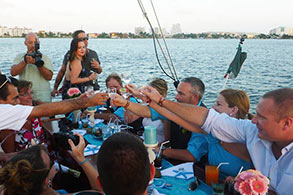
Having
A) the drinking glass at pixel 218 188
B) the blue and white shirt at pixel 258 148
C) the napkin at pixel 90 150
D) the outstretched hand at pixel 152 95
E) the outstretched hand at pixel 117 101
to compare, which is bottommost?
the napkin at pixel 90 150

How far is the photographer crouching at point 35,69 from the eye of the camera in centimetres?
511

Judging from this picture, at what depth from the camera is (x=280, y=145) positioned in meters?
2.13

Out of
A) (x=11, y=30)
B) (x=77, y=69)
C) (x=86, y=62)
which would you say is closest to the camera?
(x=77, y=69)

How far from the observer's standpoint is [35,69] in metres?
5.36

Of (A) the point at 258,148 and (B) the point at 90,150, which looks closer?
(A) the point at 258,148

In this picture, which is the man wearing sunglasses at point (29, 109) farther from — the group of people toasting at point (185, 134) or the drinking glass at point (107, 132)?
the drinking glass at point (107, 132)

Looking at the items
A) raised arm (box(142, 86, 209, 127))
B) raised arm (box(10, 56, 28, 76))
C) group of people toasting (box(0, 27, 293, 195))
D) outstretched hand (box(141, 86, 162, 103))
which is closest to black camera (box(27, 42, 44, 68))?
raised arm (box(10, 56, 28, 76))

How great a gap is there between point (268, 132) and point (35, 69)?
4614mm

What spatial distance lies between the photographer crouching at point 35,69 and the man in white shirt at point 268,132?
12.0ft

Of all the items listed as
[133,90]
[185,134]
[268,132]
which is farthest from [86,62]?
[268,132]

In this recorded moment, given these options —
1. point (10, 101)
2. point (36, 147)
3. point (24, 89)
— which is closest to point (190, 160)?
point (36, 147)

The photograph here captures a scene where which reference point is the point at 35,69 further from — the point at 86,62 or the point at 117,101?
the point at 117,101

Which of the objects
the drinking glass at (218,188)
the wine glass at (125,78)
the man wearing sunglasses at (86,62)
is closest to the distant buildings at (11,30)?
the man wearing sunglasses at (86,62)

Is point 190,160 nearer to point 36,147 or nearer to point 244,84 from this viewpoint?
point 36,147
